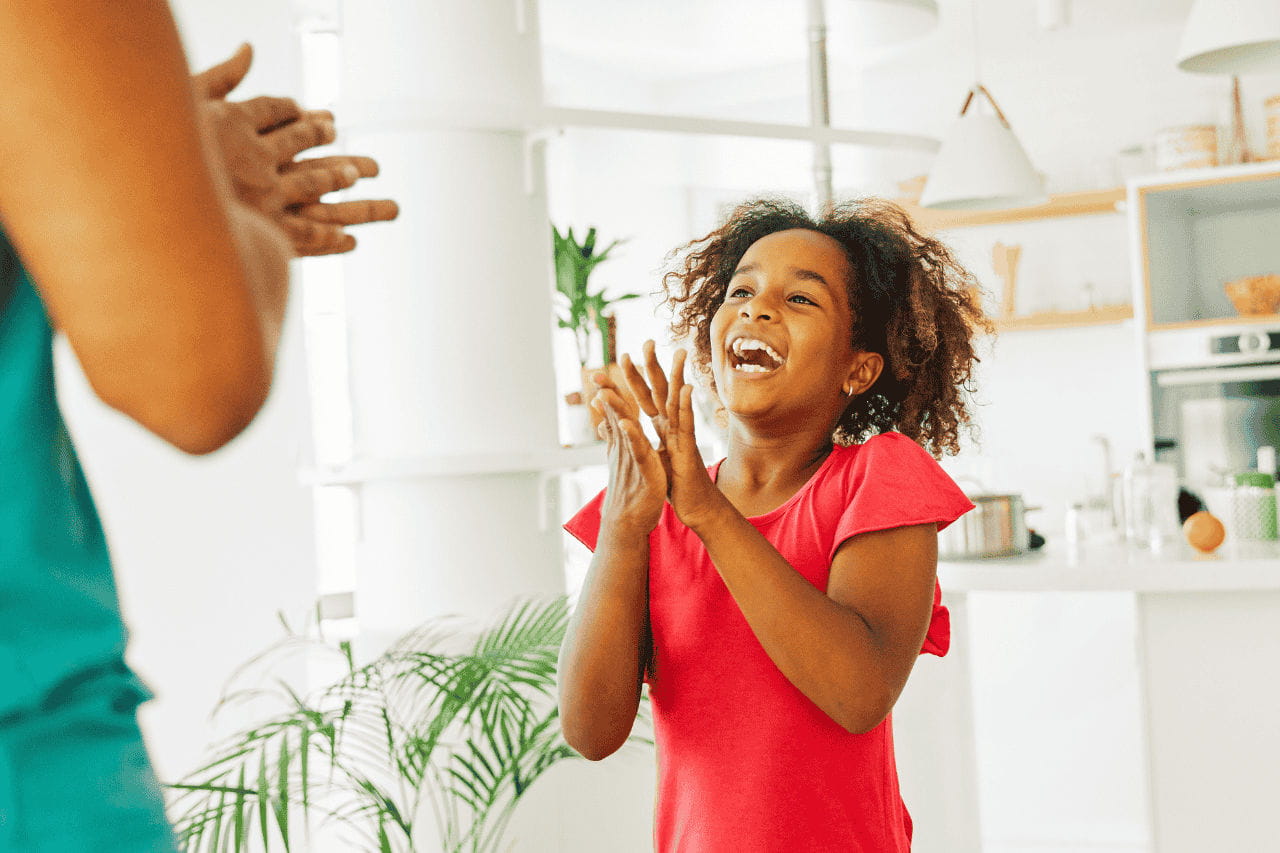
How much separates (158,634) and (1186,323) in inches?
142

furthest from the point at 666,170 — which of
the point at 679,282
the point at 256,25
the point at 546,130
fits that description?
the point at 679,282

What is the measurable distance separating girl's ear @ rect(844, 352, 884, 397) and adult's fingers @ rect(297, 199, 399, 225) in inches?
25.9

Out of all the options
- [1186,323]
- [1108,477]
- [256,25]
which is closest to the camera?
[256,25]

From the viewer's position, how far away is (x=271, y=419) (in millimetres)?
3266

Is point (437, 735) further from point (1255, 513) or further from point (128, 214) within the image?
point (1255, 513)

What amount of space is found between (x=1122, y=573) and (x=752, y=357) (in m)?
1.68

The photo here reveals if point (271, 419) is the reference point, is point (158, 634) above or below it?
below

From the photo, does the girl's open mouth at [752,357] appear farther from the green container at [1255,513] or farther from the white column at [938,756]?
the green container at [1255,513]

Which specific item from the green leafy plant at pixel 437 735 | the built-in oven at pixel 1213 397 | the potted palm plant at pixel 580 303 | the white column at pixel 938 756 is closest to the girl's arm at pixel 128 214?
the green leafy plant at pixel 437 735

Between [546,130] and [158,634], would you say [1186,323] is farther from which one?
[158,634]

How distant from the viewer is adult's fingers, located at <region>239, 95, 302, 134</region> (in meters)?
0.72

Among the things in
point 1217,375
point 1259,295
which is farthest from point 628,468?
point 1259,295

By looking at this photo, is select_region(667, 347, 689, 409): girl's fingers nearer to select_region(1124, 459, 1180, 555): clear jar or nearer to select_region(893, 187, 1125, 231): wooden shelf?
select_region(1124, 459, 1180, 555): clear jar

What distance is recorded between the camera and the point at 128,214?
46cm
